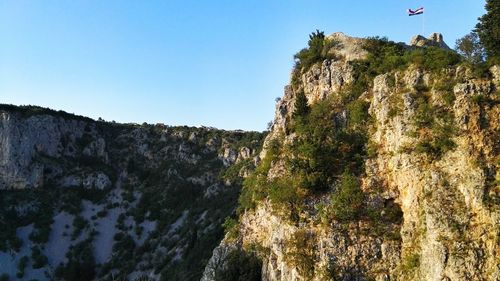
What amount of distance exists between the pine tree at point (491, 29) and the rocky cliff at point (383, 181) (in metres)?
4.12

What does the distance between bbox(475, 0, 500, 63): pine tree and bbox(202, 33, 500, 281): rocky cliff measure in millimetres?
4120

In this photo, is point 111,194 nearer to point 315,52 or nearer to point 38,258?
point 38,258

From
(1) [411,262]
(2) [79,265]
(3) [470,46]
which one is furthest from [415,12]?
(2) [79,265]

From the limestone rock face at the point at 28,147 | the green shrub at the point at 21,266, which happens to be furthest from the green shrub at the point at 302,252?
the limestone rock face at the point at 28,147

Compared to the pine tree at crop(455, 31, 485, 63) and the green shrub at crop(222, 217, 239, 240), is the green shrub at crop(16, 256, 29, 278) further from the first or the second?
the pine tree at crop(455, 31, 485, 63)

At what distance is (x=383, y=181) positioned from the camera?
40312mm

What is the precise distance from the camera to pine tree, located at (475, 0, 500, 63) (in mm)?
42531

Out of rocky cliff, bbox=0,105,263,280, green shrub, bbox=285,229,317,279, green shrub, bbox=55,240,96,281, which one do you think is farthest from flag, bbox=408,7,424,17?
green shrub, bbox=55,240,96,281

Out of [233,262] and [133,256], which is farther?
[133,256]

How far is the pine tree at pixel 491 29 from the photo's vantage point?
140 ft

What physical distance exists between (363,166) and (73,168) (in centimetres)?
8471

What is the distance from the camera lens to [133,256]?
93.2m

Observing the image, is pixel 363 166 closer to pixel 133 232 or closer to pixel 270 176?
pixel 270 176

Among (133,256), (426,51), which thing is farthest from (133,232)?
(426,51)
